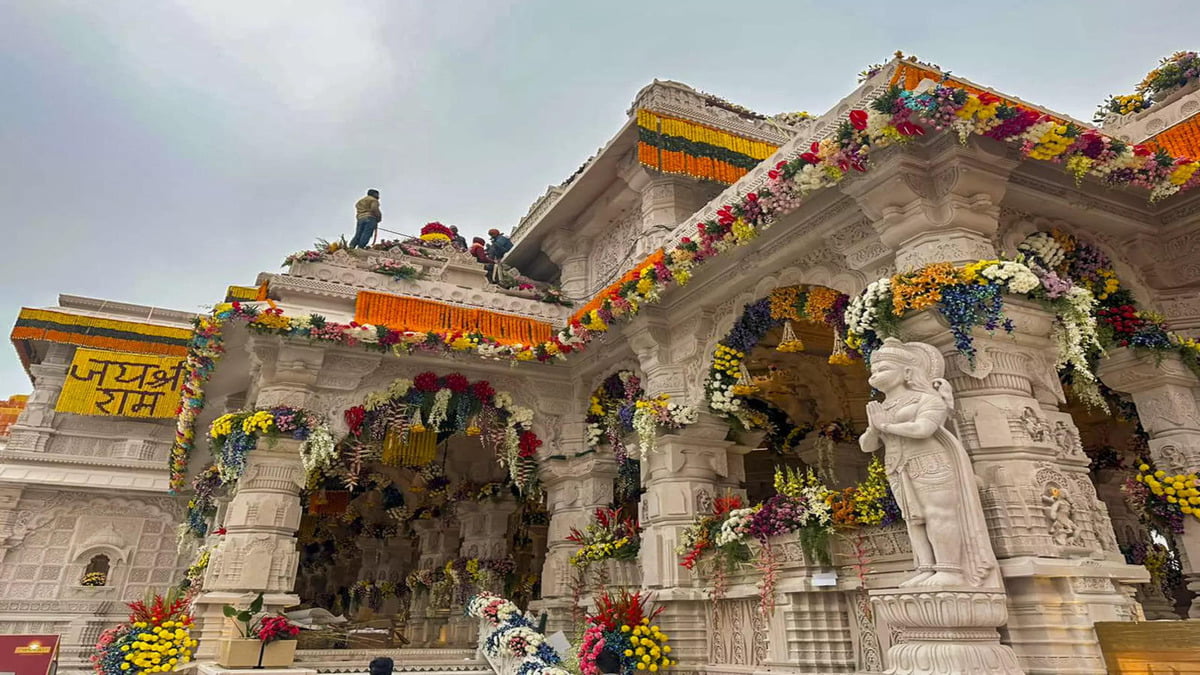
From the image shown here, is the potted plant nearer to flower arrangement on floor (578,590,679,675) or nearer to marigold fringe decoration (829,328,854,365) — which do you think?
Answer: flower arrangement on floor (578,590,679,675)

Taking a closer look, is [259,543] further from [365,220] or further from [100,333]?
[100,333]

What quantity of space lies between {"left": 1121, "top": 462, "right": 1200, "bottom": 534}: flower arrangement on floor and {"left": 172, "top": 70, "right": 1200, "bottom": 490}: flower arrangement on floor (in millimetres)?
2725

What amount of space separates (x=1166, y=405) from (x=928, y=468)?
366 centimetres

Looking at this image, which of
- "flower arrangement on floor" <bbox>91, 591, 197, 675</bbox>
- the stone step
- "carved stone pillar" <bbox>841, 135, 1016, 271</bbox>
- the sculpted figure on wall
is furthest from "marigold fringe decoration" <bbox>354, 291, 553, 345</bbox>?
the sculpted figure on wall

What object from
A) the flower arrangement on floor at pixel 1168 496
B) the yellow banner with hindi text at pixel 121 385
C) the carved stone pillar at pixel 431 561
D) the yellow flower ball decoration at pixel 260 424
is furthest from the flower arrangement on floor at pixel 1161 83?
the yellow banner with hindi text at pixel 121 385

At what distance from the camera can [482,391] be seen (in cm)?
1163

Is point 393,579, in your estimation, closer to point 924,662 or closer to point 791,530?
point 791,530

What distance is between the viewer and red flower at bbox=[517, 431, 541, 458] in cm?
1172

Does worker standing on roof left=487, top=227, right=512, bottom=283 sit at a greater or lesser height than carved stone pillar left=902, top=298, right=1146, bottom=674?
greater

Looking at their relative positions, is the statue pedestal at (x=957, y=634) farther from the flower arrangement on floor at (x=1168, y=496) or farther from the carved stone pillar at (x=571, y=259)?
the carved stone pillar at (x=571, y=259)

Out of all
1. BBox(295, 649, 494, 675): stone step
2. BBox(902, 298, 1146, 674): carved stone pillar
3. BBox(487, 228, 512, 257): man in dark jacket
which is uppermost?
BBox(487, 228, 512, 257): man in dark jacket

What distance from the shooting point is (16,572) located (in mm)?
16406

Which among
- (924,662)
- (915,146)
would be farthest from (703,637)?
(915,146)

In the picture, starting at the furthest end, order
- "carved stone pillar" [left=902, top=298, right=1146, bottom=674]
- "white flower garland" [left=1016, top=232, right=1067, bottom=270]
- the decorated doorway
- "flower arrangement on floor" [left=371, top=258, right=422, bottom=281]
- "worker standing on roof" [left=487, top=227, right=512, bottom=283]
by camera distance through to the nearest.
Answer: "worker standing on roof" [left=487, top=227, right=512, bottom=283] → "flower arrangement on floor" [left=371, top=258, right=422, bottom=281] → the decorated doorway → "white flower garland" [left=1016, top=232, right=1067, bottom=270] → "carved stone pillar" [left=902, top=298, right=1146, bottom=674]
